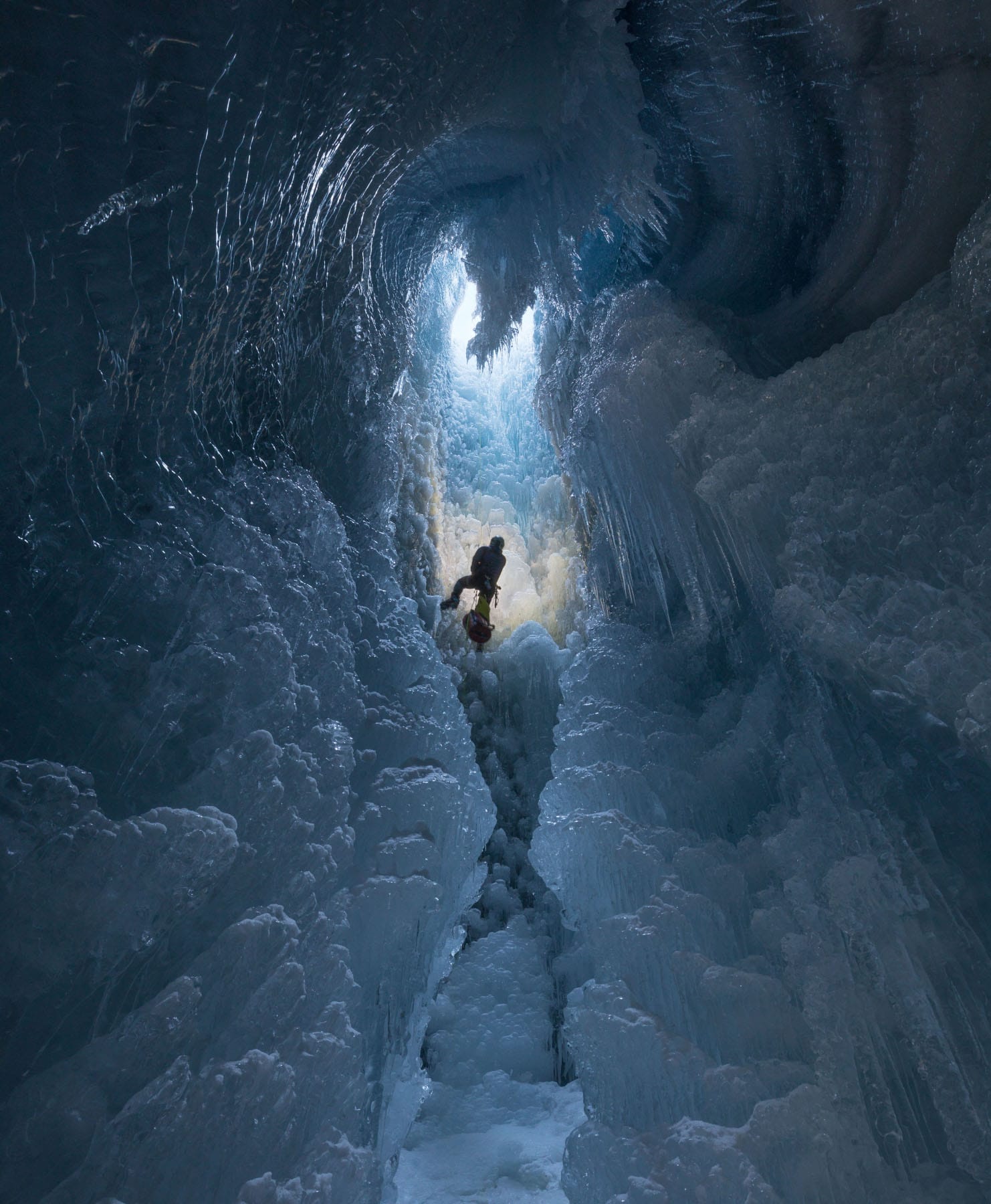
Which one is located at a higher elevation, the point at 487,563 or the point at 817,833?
the point at 487,563

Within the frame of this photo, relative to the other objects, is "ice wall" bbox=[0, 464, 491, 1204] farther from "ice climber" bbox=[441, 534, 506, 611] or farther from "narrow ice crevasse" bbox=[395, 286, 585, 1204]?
"ice climber" bbox=[441, 534, 506, 611]

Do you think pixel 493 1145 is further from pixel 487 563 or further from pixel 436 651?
pixel 487 563

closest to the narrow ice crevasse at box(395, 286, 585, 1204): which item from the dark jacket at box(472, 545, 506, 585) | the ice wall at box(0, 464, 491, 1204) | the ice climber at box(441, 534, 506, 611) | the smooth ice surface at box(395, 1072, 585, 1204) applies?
the smooth ice surface at box(395, 1072, 585, 1204)

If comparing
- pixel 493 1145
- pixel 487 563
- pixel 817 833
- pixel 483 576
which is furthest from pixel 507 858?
pixel 817 833

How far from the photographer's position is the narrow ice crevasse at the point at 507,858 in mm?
3797

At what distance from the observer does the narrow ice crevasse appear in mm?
3797

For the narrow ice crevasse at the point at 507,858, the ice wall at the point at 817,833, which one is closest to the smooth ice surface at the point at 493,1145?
the narrow ice crevasse at the point at 507,858

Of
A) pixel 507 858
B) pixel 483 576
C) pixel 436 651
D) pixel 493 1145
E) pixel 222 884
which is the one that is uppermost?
pixel 483 576

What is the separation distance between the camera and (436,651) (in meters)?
3.78

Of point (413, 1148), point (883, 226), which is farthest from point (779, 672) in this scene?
point (413, 1148)

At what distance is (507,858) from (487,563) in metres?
2.28

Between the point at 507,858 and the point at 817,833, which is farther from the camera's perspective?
the point at 507,858

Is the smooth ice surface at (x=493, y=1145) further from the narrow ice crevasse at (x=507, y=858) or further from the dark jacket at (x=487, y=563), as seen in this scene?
the dark jacket at (x=487, y=563)

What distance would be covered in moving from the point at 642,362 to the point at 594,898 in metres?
2.75
